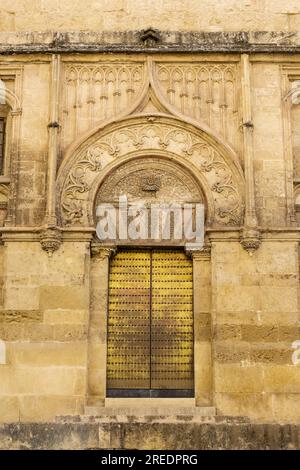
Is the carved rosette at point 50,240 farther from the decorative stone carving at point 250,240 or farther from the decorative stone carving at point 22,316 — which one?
the decorative stone carving at point 250,240

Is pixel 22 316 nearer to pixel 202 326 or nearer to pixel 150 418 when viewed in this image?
pixel 150 418

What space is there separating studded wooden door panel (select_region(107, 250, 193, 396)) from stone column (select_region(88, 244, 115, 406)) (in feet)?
0.67

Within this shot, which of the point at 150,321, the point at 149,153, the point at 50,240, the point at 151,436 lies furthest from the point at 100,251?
the point at 151,436

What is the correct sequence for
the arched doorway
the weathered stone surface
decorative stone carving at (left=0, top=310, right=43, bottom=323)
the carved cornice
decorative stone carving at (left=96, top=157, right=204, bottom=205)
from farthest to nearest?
the carved cornice → decorative stone carving at (left=96, top=157, right=204, bottom=205) → the arched doorway → decorative stone carving at (left=0, top=310, right=43, bottom=323) → the weathered stone surface

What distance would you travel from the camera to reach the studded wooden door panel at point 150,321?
12.3 meters

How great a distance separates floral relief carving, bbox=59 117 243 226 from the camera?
12648mm

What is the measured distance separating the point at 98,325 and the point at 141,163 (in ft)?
10.3

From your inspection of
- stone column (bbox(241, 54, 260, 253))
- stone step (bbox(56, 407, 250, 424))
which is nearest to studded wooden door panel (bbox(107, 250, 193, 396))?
stone step (bbox(56, 407, 250, 424))

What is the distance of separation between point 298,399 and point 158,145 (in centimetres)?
518

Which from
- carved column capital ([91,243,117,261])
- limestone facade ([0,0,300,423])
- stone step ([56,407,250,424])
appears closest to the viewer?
stone step ([56,407,250,424])

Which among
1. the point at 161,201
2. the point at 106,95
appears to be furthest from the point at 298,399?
the point at 106,95

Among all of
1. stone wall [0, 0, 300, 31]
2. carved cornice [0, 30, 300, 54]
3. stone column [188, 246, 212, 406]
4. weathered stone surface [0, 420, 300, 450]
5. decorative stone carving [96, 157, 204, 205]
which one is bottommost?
weathered stone surface [0, 420, 300, 450]

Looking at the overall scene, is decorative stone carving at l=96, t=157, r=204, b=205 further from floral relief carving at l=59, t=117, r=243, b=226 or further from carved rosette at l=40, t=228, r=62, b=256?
carved rosette at l=40, t=228, r=62, b=256
